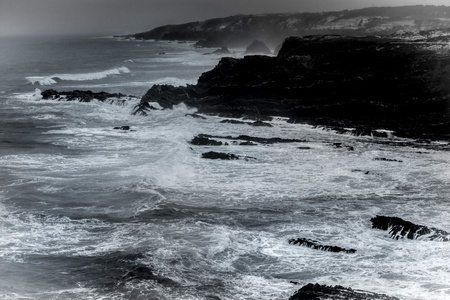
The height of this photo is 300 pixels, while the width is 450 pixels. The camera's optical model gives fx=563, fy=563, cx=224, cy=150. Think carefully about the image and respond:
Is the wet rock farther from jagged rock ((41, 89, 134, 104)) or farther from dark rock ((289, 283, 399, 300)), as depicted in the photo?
dark rock ((289, 283, 399, 300))

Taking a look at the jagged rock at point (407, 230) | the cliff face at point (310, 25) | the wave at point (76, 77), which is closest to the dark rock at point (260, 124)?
the jagged rock at point (407, 230)

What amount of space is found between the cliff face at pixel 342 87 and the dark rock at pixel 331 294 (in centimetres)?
2165

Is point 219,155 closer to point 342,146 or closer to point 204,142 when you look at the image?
point 204,142

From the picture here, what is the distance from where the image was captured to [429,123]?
109 feet

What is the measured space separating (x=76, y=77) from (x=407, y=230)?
58.1m

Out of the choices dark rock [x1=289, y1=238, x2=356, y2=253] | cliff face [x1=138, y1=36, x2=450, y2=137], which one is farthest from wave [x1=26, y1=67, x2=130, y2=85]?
dark rock [x1=289, y1=238, x2=356, y2=253]

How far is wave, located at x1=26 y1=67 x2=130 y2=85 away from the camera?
62.3 m

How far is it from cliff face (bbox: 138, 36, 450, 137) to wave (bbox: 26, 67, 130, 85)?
23.8 metres

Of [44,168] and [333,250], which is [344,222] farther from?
[44,168]

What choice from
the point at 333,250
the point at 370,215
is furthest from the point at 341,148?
the point at 333,250

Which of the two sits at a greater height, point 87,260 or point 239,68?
point 239,68

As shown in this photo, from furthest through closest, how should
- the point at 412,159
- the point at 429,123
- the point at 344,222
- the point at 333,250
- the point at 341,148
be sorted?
the point at 429,123
the point at 341,148
the point at 412,159
the point at 344,222
the point at 333,250

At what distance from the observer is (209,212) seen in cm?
1895

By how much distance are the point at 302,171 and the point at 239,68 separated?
64.6 ft
